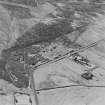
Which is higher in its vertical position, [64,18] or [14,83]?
[64,18]

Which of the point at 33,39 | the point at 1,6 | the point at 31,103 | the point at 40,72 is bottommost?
the point at 31,103

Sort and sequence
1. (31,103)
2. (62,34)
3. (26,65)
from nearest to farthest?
(31,103)
(26,65)
(62,34)

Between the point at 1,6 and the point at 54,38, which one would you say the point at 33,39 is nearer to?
the point at 54,38

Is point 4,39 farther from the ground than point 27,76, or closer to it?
farther from the ground

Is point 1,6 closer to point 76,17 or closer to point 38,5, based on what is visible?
point 38,5

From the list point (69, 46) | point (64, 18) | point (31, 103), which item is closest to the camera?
point (31, 103)

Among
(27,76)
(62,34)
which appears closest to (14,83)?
(27,76)

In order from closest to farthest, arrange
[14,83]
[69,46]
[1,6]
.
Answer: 1. [14,83]
2. [69,46]
3. [1,6]

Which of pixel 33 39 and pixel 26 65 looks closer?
pixel 26 65

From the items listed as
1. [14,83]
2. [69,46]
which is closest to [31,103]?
[14,83]
